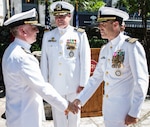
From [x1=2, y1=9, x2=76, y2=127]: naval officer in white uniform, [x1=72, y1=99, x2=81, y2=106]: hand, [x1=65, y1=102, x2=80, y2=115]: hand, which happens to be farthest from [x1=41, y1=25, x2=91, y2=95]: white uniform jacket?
[x1=2, y1=9, x2=76, y2=127]: naval officer in white uniform

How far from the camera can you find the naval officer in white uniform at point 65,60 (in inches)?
156

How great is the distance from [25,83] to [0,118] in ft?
9.71

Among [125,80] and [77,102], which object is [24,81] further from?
[125,80]

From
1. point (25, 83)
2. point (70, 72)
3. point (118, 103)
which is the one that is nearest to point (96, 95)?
point (70, 72)

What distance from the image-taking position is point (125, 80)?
9.02ft

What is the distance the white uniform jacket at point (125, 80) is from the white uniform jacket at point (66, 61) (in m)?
0.97

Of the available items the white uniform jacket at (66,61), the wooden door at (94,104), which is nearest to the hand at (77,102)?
the white uniform jacket at (66,61)

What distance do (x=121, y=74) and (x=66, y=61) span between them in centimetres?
130

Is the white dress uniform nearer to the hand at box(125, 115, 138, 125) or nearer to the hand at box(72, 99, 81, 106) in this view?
the hand at box(72, 99, 81, 106)

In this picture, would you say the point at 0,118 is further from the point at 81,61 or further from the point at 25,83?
the point at 25,83

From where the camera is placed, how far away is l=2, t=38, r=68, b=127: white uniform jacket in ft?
8.20

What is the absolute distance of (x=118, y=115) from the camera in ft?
8.96

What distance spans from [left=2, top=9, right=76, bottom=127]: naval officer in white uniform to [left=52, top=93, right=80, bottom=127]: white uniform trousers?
1.24 m

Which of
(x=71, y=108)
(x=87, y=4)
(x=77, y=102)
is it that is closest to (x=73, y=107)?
(x=71, y=108)
